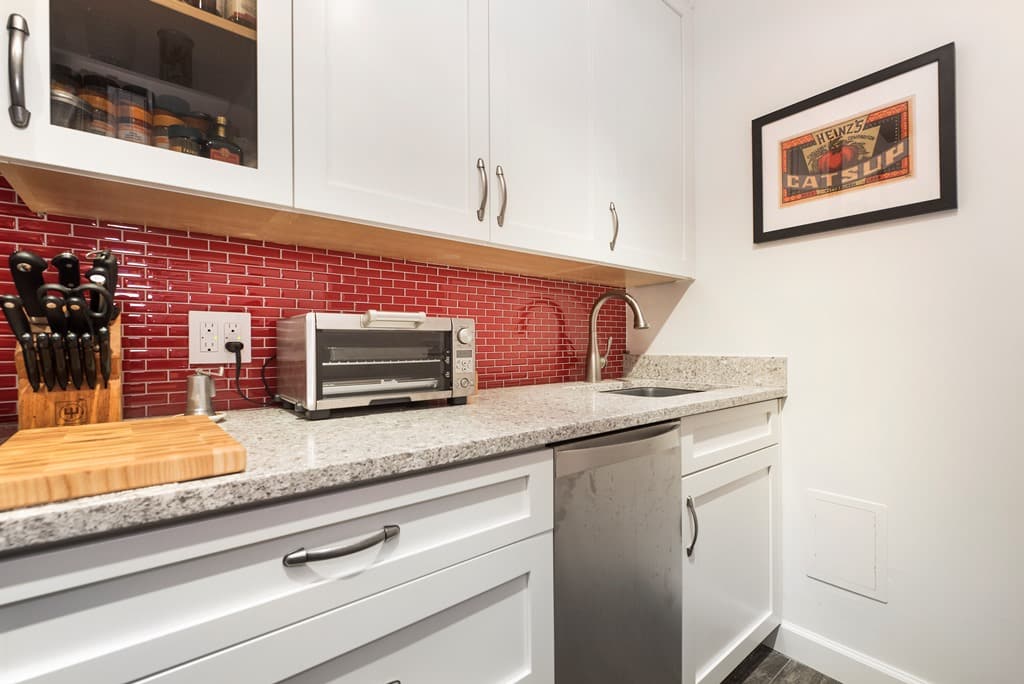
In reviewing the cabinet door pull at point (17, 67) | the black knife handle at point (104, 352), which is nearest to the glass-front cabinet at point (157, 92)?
the cabinet door pull at point (17, 67)

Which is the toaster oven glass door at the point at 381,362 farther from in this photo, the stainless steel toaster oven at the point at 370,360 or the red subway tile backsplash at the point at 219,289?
the red subway tile backsplash at the point at 219,289

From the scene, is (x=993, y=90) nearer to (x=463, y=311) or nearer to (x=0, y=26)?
(x=463, y=311)

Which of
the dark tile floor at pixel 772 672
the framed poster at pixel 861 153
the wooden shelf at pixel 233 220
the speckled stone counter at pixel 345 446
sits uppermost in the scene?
the framed poster at pixel 861 153

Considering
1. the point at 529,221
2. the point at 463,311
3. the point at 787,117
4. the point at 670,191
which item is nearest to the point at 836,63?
the point at 787,117

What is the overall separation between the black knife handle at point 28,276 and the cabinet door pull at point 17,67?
208 millimetres

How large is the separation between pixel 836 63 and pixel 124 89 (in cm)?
203

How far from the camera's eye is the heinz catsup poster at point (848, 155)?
1.39 metres

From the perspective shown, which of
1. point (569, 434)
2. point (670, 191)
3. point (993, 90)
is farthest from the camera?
point (670, 191)

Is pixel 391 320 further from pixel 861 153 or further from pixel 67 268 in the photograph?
pixel 861 153

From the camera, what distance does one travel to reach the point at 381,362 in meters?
1.13

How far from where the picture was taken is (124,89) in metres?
0.84

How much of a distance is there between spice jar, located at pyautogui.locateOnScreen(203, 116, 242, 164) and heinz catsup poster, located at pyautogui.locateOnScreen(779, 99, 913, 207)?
5.70ft

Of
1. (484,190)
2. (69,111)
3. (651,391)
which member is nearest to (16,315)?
(69,111)

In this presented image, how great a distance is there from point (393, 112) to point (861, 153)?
1487 mm
